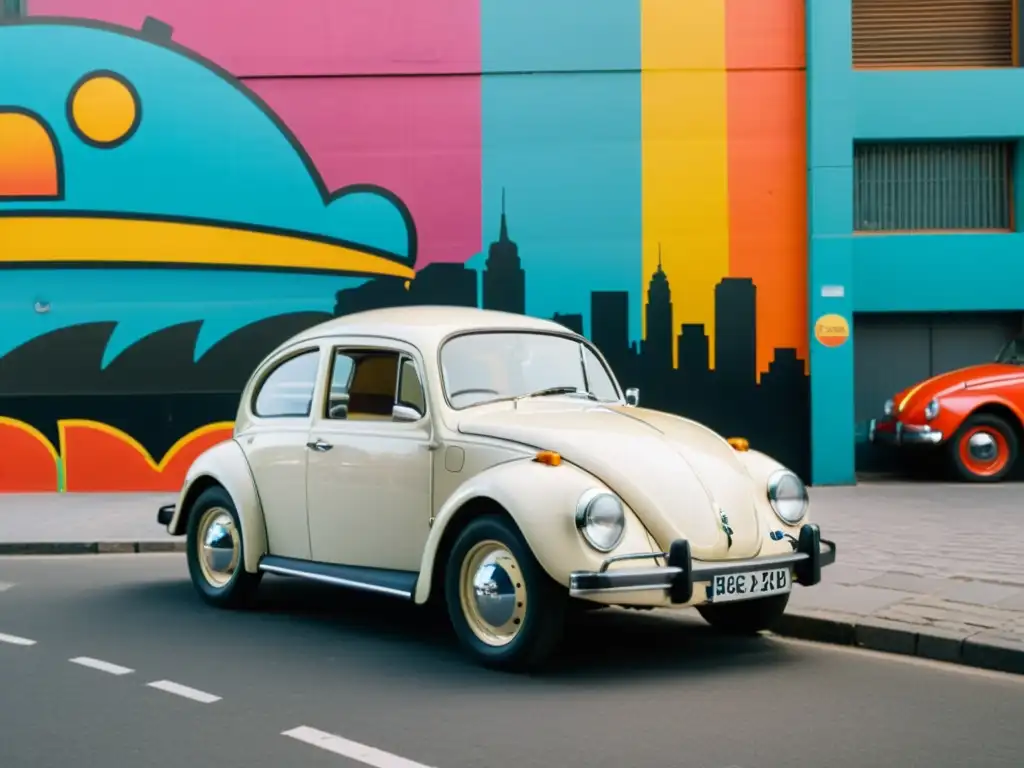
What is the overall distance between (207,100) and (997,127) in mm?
10086

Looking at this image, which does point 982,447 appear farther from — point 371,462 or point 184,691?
point 184,691

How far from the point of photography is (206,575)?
26.4ft

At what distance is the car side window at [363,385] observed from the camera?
7082 mm

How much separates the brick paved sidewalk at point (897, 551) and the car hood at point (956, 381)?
3.36 ft

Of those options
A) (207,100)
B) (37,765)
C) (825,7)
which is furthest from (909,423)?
(37,765)

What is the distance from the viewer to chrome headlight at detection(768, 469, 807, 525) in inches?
251

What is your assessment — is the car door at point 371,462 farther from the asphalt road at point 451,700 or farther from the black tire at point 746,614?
the black tire at point 746,614

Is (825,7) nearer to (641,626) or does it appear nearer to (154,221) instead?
(154,221)

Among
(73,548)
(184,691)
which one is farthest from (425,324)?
(73,548)

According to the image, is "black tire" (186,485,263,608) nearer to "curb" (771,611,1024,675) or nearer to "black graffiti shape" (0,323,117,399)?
"curb" (771,611,1024,675)

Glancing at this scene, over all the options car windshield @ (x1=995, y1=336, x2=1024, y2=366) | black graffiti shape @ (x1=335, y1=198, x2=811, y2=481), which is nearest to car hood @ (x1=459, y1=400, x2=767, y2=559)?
black graffiti shape @ (x1=335, y1=198, x2=811, y2=481)

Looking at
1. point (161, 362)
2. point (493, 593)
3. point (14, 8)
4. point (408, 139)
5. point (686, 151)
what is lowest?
point (493, 593)

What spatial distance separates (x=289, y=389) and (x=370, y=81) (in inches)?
Result: 334

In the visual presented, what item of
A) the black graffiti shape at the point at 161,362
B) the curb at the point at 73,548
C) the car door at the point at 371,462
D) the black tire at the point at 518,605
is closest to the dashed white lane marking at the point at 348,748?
the black tire at the point at 518,605
